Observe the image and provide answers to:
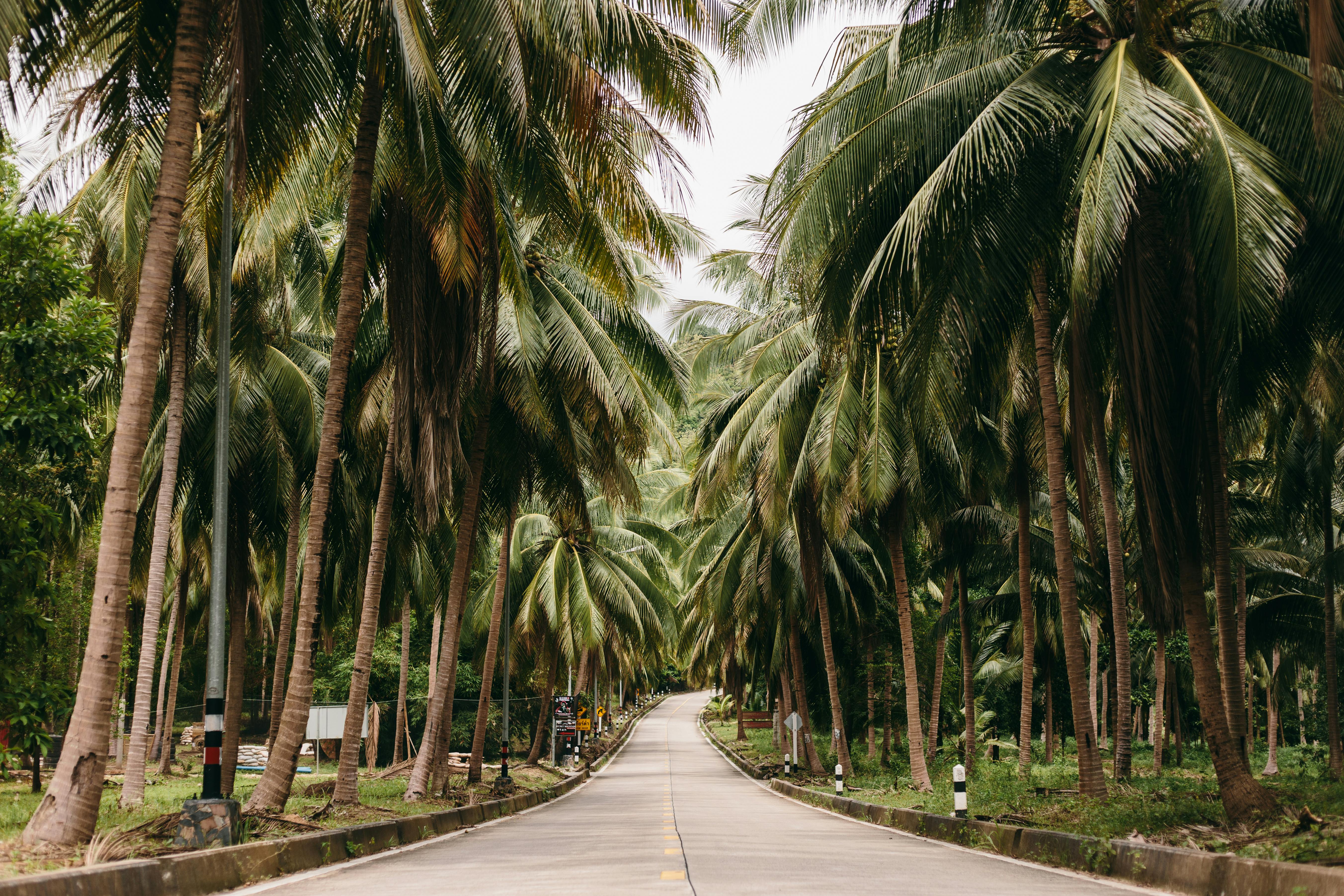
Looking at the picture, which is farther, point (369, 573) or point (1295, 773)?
point (1295, 773)

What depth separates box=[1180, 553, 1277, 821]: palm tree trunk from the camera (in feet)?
32.8

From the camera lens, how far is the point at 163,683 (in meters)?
33.8

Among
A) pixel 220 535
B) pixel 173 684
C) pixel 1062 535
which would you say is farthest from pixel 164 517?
pixel 173 684

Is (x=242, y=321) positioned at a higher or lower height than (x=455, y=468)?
higher

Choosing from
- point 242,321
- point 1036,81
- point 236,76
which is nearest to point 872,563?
point 242,321

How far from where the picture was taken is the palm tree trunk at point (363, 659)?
14.6 m

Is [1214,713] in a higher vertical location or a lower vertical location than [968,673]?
lower

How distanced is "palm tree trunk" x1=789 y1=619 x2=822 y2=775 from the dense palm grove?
264 cm

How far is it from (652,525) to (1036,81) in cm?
2935

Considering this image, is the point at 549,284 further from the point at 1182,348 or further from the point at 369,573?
the point at 1182,348

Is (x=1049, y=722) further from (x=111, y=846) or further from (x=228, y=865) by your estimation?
(x=111, y=846)

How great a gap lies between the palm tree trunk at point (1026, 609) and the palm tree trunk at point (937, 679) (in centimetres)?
333

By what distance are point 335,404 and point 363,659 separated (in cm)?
410

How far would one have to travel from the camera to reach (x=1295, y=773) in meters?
27.4
